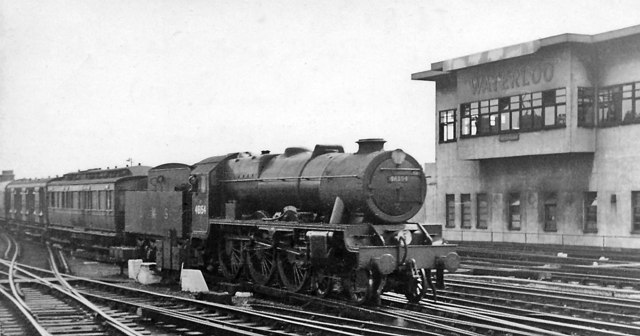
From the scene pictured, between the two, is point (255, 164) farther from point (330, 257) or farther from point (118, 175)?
point (118, 175)

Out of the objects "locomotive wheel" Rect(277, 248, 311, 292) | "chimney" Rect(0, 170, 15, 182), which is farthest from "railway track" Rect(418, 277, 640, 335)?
"chimney" Rect(0, 170, 15, 182)

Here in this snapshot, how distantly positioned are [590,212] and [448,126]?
10.7 meters

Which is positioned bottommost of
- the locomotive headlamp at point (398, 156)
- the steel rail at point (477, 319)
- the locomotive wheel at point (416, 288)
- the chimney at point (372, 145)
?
the steel rail at point (477, 319)

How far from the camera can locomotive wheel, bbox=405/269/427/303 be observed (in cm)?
1342

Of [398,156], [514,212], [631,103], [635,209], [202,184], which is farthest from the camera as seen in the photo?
[514,212]

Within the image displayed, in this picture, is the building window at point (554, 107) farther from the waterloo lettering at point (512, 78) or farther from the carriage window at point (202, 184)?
the carriage window at point (202, 184)

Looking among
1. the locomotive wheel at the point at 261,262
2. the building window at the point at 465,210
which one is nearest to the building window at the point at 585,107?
the building window at the point at 465,210

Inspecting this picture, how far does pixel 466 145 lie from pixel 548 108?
573cm

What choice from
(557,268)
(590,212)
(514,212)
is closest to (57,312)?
(557,268)

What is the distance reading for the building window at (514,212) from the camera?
34094 mm

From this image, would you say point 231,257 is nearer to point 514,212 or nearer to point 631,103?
point 631,103

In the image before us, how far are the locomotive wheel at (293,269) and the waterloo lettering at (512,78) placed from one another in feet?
65.2

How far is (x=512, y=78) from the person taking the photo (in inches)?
1289

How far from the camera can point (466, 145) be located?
36000 mm
